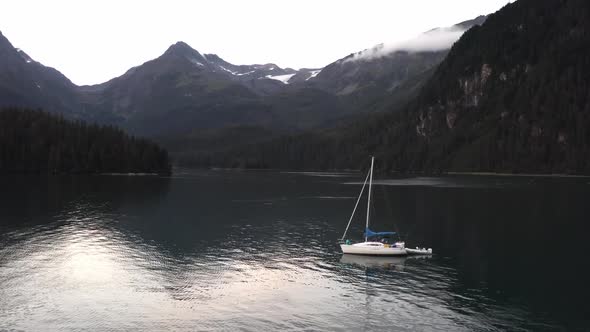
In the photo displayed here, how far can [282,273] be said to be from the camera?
211 feet

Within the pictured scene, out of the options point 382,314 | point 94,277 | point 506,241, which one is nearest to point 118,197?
point 94,277

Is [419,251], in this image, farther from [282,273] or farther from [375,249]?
[282,273]

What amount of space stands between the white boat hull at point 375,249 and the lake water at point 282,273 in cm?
186

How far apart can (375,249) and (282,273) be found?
1720cm

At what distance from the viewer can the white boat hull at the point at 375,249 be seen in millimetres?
74000

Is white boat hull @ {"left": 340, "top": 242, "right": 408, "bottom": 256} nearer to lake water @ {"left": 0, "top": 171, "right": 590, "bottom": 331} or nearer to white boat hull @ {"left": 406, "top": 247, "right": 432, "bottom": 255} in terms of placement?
white boat hull @ {"left": 406, "top": 247, "right": 432, "bottom": 255}

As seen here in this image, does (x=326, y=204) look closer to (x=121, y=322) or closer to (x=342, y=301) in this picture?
(x=342, y=301)

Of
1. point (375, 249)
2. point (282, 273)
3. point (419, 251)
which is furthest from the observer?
point (419, 251)

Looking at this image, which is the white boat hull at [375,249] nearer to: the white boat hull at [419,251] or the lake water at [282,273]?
the white boat hull at [419,251]

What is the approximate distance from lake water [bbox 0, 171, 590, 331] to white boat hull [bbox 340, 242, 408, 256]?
186 cm

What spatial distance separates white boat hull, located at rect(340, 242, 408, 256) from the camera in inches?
2913

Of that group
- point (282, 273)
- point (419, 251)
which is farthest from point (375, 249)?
point (282, 273)

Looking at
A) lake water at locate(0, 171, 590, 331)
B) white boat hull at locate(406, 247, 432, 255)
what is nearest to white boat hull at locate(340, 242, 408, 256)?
white boat hull at locate(406, 247, 432, 255)

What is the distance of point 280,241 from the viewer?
89000 mm
